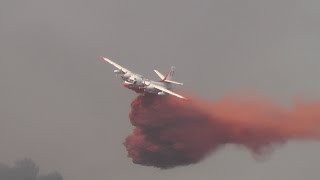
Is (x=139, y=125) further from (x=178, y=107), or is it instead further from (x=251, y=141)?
(x=251, y=141)

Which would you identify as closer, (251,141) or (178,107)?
(178,107)

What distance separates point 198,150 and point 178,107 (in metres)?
7.31

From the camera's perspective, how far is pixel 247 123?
9656 centimetres

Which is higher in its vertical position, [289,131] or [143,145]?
[289,131]

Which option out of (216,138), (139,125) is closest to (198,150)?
(216,138)

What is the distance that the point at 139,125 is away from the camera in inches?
3588

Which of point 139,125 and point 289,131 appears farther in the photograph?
point 289,131

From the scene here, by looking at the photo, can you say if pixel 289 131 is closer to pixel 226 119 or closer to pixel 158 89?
pixel 226 119

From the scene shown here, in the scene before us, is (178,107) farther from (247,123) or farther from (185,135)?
(247,123)

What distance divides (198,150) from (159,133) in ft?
20.8

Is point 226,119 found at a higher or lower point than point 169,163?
higher

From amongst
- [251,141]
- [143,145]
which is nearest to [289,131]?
[251,141]

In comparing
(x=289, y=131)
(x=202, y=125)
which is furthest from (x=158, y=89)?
(x=289, y=131)

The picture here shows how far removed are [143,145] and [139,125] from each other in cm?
292
